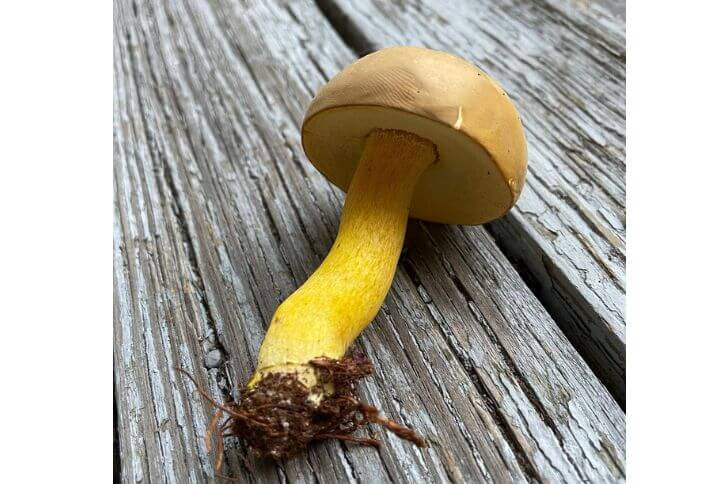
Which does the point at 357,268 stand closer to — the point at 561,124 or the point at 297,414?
the point at 297,414

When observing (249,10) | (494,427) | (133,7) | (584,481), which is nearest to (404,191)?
(494,427)

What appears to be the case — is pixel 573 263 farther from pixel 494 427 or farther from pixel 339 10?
pixel 339 10

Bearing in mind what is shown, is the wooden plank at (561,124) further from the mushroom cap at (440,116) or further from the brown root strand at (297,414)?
the brown root strand at (297,414)

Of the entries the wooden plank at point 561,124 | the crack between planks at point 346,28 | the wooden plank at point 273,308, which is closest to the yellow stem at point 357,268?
the wooden plank at point 273,308

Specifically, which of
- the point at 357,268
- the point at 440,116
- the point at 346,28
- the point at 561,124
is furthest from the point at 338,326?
the point at 346,28

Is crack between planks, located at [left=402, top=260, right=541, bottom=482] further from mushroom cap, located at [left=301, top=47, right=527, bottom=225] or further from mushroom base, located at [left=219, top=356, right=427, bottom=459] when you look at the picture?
mushroom cap, located at [left=301, top=47, right=527, bottom=225]

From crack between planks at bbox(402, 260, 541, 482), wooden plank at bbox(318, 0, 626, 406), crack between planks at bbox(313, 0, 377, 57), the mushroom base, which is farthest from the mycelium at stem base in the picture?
crack between planks at bbox(313, 0, 377, 57)
